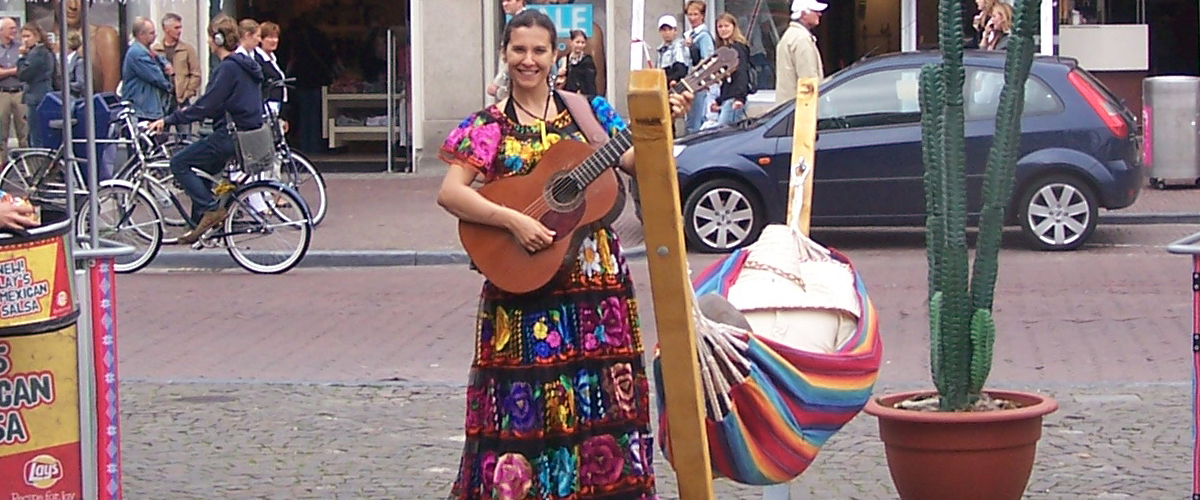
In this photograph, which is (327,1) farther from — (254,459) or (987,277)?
(987,277)

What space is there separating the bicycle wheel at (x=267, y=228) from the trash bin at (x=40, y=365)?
26.7 ft

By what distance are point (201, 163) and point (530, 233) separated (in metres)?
9.17

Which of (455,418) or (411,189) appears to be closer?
(455,418)

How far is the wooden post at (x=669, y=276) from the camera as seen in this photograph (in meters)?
3.78

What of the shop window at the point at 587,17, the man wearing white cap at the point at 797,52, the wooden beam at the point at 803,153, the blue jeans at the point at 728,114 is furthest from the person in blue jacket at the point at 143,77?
the wooden beam at the point at 803,153

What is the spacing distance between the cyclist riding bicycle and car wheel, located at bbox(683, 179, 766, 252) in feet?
11.6

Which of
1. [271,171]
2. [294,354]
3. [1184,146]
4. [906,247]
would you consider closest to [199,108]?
[271,171]

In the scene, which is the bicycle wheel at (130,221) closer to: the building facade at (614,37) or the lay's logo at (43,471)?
the building facade at (614,37)

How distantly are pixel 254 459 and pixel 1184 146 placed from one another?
12.3 m

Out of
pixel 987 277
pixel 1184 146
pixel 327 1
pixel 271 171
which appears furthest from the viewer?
pixel 327 1

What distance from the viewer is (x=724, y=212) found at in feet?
45.8

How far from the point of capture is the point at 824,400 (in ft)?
16.6

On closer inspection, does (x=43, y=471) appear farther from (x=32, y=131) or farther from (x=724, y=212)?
(x=32, y=131)

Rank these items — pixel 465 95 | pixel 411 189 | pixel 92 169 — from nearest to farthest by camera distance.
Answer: pixel 92 169 < pixel 411 189 < pixel 465 95
